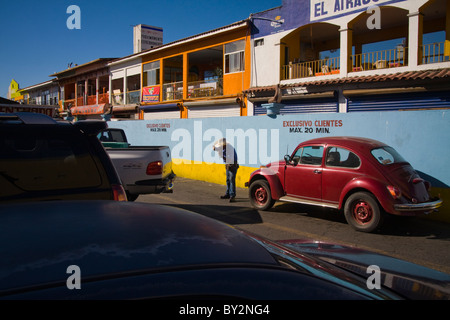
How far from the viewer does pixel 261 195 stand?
29.9 feet

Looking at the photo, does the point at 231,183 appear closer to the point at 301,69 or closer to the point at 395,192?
the point at 395,192

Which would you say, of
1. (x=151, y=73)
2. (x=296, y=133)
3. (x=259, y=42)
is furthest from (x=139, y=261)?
(x=151, y=73)

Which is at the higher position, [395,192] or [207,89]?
[207,89]

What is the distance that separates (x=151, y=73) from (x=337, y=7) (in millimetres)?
17146

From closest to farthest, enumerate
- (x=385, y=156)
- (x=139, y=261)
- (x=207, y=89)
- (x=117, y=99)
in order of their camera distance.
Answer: (x=139, y=261) < (x=385, y=156) < (x=207, y=89) < (x=117, y=99)

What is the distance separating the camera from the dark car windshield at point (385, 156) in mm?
7246

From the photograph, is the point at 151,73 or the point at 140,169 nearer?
the point at 140,169

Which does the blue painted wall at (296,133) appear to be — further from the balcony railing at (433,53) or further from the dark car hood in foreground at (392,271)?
the balcony railing at (433,53)

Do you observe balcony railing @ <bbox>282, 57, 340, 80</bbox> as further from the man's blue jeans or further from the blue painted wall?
the man's blue jeans

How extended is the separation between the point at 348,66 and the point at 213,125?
7.51 meters

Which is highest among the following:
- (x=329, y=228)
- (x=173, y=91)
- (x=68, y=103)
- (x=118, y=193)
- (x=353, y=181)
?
(x=68, y=103)

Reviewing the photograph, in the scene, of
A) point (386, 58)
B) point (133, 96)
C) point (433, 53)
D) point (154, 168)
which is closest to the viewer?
point (154, 168)

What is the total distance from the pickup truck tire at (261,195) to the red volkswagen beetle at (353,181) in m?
0.03
